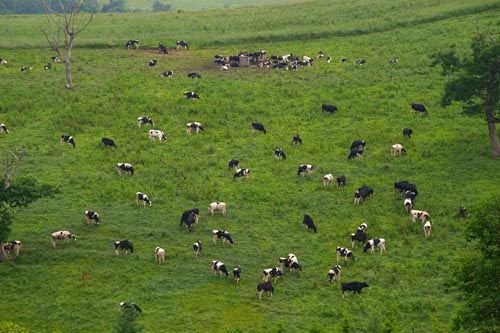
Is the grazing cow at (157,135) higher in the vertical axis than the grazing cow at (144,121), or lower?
lower

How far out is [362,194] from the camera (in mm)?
42281

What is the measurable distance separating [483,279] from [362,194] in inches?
756

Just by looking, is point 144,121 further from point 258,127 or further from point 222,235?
point 222,235

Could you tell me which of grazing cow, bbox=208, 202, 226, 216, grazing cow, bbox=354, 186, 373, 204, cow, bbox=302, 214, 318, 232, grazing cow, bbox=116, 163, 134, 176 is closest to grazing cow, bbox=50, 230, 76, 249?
grazing cow, bbox=208, 202, 226, 216

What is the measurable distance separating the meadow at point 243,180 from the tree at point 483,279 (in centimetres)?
264

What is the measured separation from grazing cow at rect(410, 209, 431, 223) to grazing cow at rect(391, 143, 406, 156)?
9.84m

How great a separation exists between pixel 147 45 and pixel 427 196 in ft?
147

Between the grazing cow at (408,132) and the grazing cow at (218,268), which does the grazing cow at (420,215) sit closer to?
the grazing cow at (218,268)

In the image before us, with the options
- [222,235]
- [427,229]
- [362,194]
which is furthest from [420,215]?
[222,235]

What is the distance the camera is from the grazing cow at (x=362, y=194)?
138 ft

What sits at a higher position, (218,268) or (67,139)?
(67,139)

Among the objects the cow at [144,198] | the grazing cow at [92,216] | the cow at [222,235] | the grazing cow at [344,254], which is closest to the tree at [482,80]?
the grazing cow at [344,254]

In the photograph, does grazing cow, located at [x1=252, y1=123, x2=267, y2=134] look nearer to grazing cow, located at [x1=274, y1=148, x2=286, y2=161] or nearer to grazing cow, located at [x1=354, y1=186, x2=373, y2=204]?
grazing cow, located at [x1=274, y1=148, x2=286, y2=161]

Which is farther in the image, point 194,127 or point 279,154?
point 194,127
